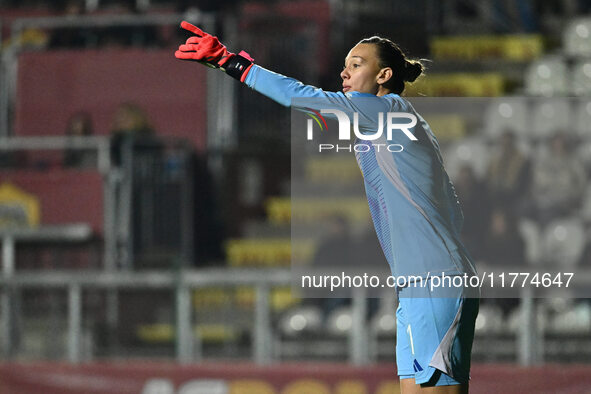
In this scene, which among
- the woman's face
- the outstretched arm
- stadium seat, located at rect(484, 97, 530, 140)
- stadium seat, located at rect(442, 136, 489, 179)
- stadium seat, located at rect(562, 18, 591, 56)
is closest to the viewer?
the outstretched arm

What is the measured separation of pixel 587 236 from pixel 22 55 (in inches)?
274

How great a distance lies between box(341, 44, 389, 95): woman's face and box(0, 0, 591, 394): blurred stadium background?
0.42m

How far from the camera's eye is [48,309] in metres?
9.13

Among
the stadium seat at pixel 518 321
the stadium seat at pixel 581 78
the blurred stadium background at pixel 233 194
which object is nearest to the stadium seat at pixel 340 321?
the blurred stadium background at pixel 233 194

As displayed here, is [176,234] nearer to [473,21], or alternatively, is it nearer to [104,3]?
[104,3]

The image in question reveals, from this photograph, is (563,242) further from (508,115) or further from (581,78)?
(581,78)

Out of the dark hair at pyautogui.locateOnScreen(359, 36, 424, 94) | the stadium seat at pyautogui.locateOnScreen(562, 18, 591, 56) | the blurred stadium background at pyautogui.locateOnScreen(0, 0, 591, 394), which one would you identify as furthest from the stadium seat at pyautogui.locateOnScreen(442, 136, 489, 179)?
the dark hair at pyautogui.locateOnScreen(359, 36, 424, 94)

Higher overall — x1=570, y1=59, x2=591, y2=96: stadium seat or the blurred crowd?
x1=570, y1=59, x2=591, y2=96: stadium seat

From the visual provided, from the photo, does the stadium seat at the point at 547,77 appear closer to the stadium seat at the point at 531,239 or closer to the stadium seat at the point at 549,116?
the stadium seat at the point at 549,116

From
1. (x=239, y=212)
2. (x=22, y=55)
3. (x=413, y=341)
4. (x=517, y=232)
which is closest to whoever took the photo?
(x=413, y=341)

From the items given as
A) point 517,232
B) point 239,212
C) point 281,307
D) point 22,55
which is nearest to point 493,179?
point 517,232

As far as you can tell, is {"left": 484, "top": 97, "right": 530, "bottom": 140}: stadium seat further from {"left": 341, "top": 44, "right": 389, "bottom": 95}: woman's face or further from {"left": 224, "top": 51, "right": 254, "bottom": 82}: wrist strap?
{"left": 224, "top": 51, "right": 254, "bottom": 82}: wrist strap

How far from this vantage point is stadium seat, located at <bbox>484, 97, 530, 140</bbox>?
1082 centimetres

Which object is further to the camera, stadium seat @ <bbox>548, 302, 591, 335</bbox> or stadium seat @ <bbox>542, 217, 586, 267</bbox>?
stadium seat @ <bbox>542, 217, 586, 267</bbox>
